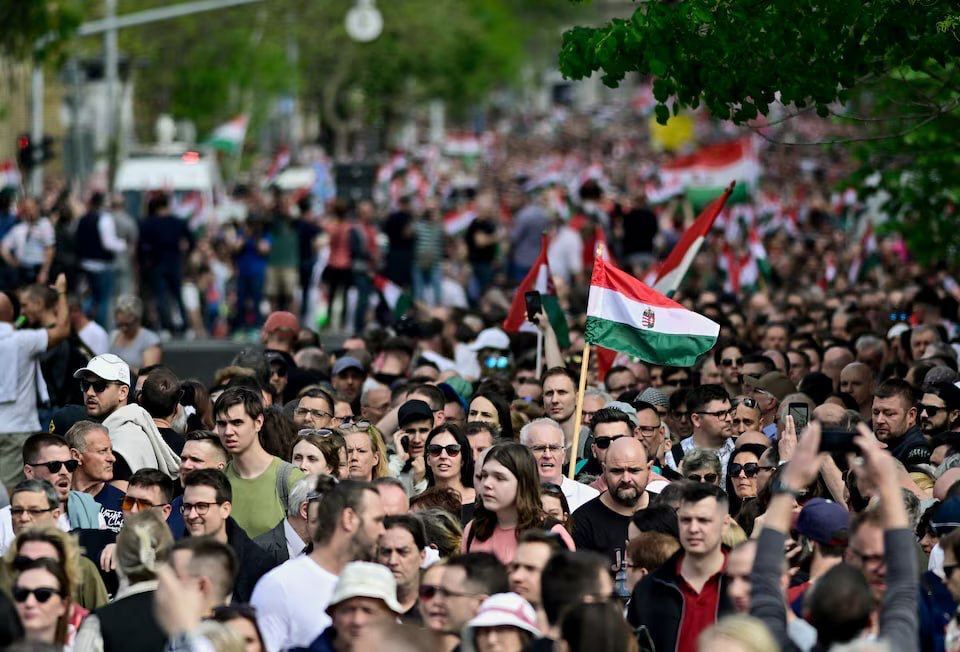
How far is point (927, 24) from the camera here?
44.7 ft

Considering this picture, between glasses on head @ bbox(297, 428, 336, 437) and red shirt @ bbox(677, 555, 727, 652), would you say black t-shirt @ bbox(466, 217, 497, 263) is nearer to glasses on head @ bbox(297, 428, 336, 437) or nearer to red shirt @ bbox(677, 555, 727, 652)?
glasses on head @ bbox(297, 428, 336, 437)

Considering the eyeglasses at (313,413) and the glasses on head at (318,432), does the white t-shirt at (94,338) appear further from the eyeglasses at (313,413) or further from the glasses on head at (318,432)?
the glasses on head at (318,432)

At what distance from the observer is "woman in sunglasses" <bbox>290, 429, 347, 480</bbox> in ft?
37.1

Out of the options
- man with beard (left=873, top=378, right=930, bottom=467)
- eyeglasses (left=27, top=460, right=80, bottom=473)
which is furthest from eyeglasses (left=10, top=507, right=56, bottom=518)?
man with beard (left=873, top=378, right=930, bottom=467)

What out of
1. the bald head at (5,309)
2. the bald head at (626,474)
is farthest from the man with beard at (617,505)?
the bald head at (5,309)

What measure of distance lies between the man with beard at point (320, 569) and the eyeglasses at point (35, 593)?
81 centimetres

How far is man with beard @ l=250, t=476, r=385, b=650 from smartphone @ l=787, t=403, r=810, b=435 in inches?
166

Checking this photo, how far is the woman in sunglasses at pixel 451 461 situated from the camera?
37.4ft

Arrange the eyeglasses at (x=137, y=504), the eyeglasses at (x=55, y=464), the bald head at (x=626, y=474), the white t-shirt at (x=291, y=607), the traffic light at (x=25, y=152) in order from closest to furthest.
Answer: the white t-shirt at (x=291, y=607)
the eyeglasses at (x=137, y=504)
the bald head at (x=626, y=474)
the eyeglasses at (x=55, y=464)
the traffic light at (x=25, y=152)

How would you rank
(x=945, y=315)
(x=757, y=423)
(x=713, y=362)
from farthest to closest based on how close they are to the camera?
1. (x=945, y=315)
2. (x=713, y=362)
3. (x=757, y=423)

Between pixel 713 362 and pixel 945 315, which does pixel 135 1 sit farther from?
pixel 713 362

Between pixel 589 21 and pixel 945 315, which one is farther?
pixel 589 21

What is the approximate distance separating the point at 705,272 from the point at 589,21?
11924 centimetres

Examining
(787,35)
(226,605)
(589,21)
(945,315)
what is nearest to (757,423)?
(787,35)
